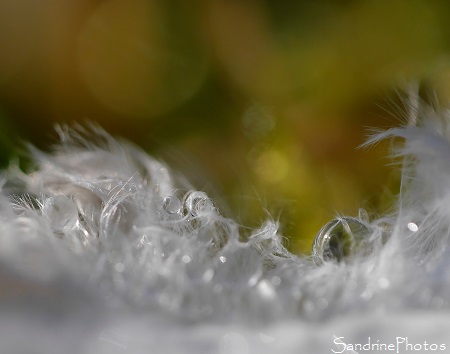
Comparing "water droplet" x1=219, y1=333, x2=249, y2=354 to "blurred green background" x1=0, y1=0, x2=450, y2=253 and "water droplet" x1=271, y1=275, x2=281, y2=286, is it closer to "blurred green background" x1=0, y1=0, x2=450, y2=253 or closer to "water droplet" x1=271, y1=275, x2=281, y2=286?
"water droplet" x1=271, y1=275, x2=281, y2=286

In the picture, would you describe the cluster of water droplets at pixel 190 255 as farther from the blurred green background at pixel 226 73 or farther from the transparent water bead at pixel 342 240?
the blurred green background at pixel 226 73

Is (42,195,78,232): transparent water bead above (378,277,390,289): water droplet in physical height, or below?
above

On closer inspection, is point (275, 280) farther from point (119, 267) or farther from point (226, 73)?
point (226, 73)

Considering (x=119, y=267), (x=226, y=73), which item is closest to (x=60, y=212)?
(x=119, y=267)

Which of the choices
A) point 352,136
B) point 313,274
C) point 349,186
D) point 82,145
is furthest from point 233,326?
point 352,136

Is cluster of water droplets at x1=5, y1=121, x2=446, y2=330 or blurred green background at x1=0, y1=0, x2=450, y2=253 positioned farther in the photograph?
blurred green background at x1=0, y1=0, x2=450, y2=253

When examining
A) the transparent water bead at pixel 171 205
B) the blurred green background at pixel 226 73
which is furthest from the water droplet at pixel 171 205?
the blurred green background at pixel 226 73

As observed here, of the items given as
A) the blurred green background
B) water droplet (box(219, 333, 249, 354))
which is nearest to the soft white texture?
water droplet (box(219, 333, 249, 354))
